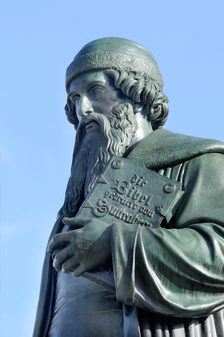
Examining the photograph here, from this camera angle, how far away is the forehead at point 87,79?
31.0 ft

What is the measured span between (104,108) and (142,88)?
47cm

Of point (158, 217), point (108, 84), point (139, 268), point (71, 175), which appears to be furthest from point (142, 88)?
point (139, 268)

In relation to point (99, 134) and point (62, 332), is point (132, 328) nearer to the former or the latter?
point (62, 332)

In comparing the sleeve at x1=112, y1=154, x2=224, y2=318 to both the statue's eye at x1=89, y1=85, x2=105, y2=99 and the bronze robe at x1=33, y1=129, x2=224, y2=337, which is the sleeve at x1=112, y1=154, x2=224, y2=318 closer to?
the bronze robe at x1=33, y1=129, x2=224, y2=337

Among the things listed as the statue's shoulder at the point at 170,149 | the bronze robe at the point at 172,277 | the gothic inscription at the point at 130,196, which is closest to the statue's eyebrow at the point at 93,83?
the statue's shoulder at the point at 170,149

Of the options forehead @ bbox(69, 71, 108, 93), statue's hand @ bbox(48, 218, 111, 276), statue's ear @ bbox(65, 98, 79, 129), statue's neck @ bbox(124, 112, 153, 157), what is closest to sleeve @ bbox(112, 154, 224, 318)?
statue's hand @ bbox(48, 218, 111, 276)

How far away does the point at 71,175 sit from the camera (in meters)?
9.20

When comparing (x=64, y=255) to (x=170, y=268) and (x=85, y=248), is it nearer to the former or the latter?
(x=85, y=248)

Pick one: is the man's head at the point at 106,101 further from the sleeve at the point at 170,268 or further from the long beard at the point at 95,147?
the sleeve at the point at 170,268

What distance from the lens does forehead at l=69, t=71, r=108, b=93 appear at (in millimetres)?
9438

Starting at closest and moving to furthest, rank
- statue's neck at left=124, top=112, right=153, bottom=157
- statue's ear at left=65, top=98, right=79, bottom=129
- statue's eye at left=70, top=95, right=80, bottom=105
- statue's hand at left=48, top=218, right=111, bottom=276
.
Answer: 1. statue's hand at left=48, top=218, right=111, bottom=276
2. statue's neck at left=124, top=112, right=153, bottom=157
3. statue's eye at left=70, top=95, right=80, bottom=105
4. statue's ear at left=65, top=98, right=79, bottom=129

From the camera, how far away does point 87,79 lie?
9477 millimetres

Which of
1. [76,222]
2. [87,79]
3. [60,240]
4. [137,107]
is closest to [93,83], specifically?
[87,79]

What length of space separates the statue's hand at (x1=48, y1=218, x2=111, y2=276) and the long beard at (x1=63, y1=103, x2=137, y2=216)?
3.30 ft
